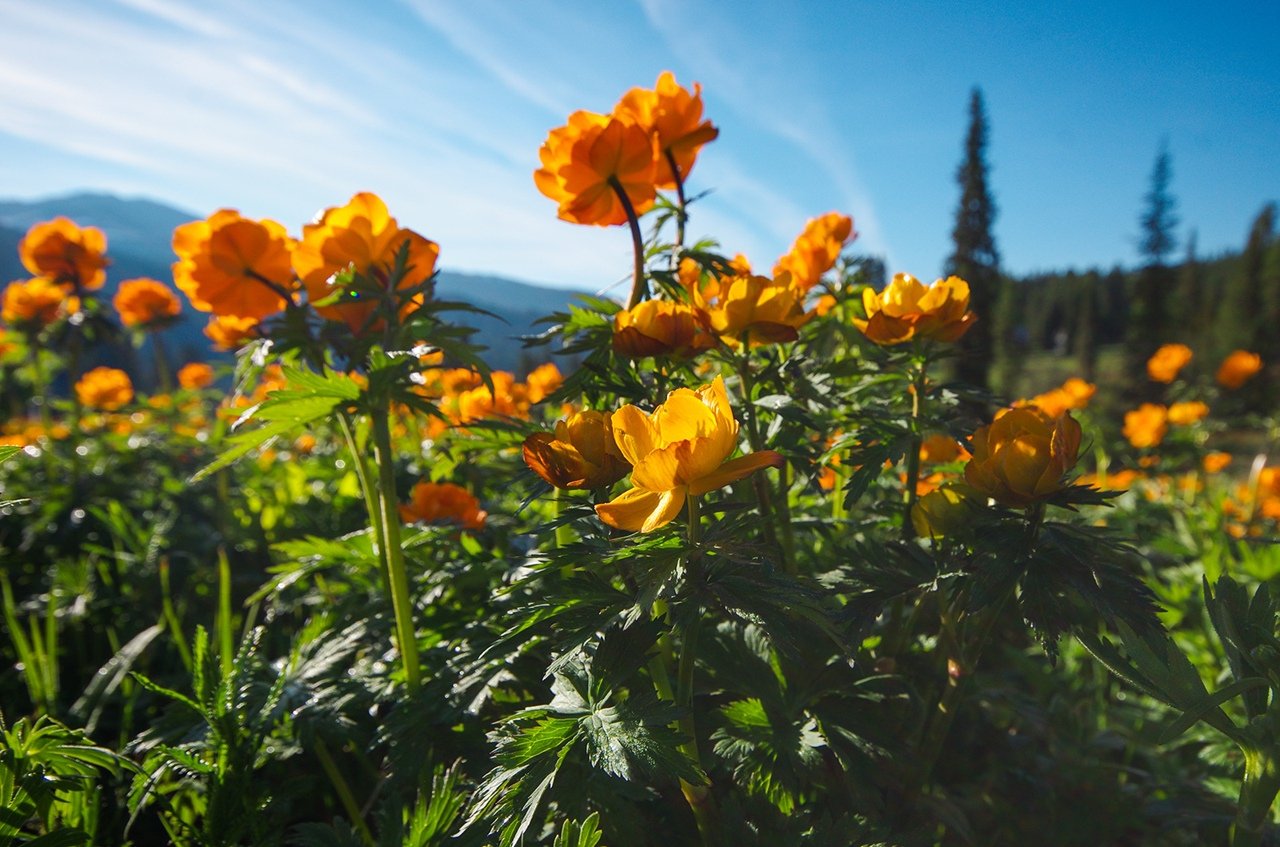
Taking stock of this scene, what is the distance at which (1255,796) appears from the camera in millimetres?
803

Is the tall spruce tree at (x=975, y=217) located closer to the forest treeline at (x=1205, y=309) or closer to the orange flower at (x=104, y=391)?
the forest treeline at (x=1205, y=309)

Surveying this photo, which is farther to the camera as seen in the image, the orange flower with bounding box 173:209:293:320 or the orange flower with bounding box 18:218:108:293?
the orange flower with bounding box 18:218:108:293

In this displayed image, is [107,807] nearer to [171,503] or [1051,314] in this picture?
[171,503]

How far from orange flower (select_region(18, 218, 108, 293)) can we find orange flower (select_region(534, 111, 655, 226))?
9.89 ft

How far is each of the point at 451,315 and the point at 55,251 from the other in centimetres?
294

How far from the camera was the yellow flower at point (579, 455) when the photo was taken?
781 mm

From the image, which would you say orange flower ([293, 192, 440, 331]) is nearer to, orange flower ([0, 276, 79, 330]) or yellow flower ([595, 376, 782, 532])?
yellow flower ([595, 376, 782, 532])

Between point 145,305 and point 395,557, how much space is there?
10.5ft

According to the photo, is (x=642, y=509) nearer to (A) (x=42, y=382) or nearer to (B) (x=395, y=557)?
(B) (x=395, y=557)

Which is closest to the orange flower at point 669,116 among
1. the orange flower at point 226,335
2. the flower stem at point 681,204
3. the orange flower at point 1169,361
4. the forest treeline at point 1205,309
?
the flower stem at point 681,204

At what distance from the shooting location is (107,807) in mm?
1472

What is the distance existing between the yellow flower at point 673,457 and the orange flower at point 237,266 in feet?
2.95

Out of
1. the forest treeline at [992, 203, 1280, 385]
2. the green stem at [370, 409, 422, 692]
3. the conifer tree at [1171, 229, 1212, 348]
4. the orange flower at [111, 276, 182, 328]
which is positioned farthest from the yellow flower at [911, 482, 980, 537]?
the conifer tree at [1171, 229, 1212, 348]

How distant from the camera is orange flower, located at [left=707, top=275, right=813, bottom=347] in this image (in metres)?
0.98
